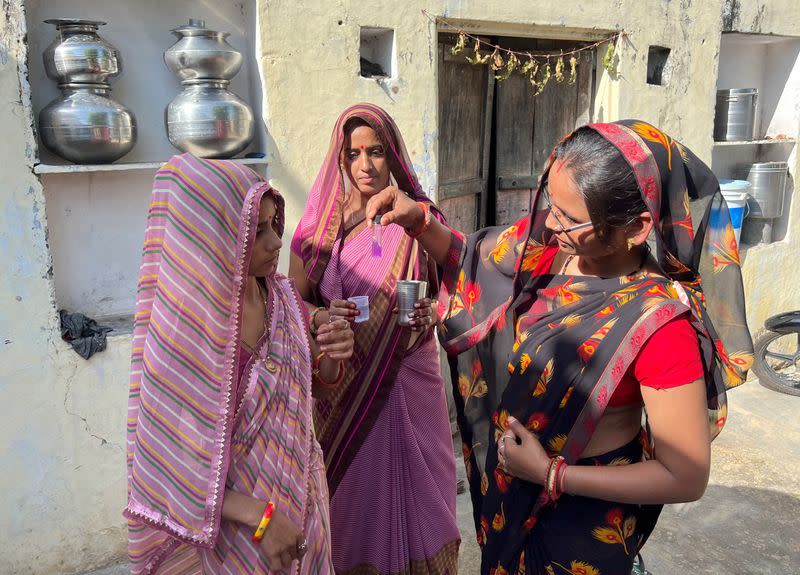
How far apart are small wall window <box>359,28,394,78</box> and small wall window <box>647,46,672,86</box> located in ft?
7.27

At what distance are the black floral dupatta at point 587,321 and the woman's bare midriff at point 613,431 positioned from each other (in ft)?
0.21

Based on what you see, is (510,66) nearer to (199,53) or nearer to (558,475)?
(199,53)

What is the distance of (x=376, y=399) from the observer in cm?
254

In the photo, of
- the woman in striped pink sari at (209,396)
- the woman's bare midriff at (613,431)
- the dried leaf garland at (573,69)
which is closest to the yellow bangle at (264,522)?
the woman in striped pink sari at (209,396)

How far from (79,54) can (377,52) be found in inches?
62.0

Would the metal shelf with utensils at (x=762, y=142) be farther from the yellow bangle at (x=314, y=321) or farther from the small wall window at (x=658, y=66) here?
the yellow bangle at (x=314, y=321)

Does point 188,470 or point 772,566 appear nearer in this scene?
point 188,470

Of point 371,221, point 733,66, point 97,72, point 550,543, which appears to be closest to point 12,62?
point 97,72

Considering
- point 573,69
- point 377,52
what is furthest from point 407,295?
point 573,69

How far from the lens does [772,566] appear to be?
323 centimetres

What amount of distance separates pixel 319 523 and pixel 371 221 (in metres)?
0.96

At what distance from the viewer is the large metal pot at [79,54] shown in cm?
274

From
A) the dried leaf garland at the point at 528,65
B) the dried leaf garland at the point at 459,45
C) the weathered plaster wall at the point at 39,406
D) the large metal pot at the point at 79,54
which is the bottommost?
the weathered plaster wall at the point at 39,406

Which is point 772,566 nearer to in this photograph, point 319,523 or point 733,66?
point 319,523
